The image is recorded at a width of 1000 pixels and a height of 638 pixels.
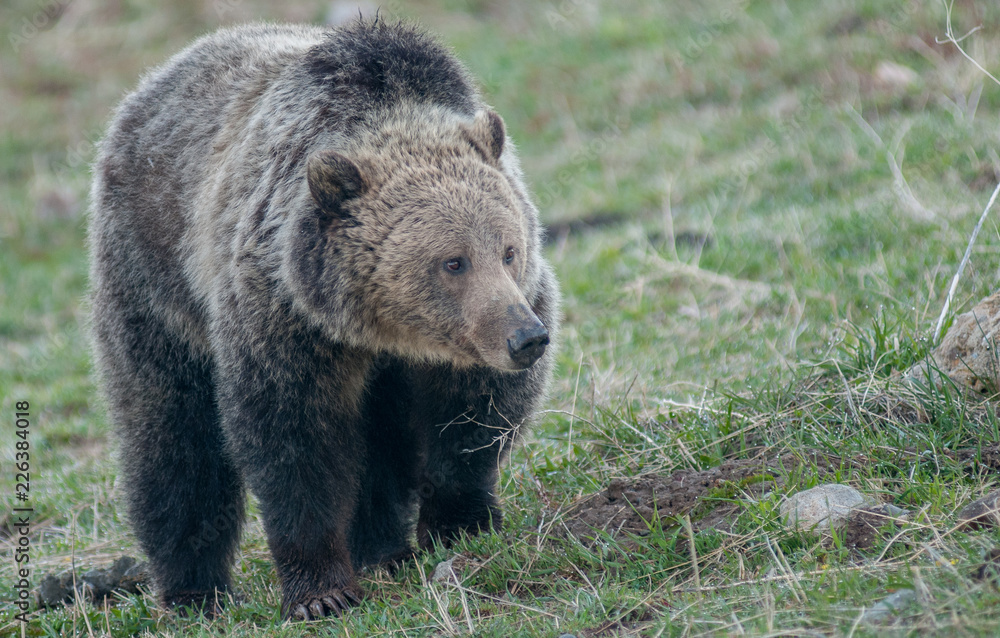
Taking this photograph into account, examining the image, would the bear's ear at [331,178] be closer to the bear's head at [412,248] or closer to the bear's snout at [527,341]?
the bear's head at [412,248]

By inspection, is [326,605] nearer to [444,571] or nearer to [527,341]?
[444,571]

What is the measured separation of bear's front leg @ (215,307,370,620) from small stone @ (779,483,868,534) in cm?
178

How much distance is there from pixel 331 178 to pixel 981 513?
8.48ft

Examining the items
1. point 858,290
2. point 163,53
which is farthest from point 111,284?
point 163,53

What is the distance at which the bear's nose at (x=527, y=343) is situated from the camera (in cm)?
361

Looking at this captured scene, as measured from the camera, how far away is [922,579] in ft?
9.68

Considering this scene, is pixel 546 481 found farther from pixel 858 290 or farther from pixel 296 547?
pixel 858 290

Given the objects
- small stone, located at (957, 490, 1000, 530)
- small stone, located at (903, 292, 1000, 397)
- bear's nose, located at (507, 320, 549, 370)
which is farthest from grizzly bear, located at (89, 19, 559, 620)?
small stone, located at (903, 292, 1000, 397)

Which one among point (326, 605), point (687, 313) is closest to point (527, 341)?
point (326, 605)

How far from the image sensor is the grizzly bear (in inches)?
155

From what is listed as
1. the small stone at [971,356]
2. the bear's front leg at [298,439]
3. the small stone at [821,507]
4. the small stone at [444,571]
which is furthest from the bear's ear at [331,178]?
the small stone at [971,356]

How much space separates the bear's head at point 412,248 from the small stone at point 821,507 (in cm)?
111

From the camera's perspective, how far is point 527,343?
360cm

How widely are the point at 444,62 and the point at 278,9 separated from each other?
1232cm
